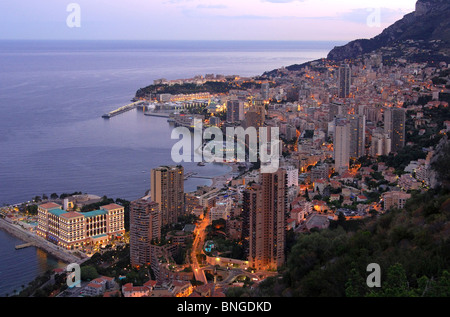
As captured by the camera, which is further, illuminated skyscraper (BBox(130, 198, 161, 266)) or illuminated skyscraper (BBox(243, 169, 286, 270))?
illuminated skyscraper (BBox(130, 198, 161, 266))

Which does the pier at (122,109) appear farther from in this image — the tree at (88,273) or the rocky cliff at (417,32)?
the tree at (88,273)

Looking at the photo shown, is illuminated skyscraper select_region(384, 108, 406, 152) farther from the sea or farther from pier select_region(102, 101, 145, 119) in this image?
pier select_region(102, 101, 145, 119)

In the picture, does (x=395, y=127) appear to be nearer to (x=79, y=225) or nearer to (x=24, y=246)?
(x=79, y=225)

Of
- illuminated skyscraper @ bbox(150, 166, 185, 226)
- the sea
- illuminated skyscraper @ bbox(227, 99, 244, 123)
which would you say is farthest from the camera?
illuminated skyscraper @ bbox(227, 99, 244, 123)

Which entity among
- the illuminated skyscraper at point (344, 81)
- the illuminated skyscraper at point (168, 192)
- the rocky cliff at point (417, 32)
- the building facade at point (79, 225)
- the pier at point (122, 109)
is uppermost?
the rocky cliff at point (417, 32)

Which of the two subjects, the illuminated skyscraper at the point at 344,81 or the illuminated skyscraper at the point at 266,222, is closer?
the illuminated skyscraper at the point at 266,222

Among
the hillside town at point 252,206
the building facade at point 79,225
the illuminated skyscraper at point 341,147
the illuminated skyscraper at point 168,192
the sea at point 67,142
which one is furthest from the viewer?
the illuminated skyscraper at point 341,147

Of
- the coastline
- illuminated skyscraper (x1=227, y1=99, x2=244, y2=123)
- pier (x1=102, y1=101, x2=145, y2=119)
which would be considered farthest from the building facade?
pier (x1=102, y1=101, x2=145, y2=119)

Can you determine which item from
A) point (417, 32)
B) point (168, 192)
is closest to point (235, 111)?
point (417, 32)

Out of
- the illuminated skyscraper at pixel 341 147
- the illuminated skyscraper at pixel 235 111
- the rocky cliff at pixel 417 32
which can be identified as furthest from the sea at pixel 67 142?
the rocky cliff at pixel 417 32
